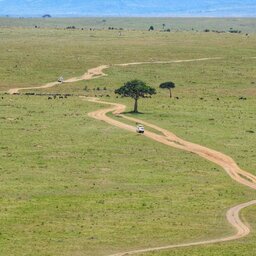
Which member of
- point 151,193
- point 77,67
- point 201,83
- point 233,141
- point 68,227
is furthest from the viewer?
point 77,67

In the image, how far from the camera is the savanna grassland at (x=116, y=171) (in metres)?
51.2

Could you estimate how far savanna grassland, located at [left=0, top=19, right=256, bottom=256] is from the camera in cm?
5125

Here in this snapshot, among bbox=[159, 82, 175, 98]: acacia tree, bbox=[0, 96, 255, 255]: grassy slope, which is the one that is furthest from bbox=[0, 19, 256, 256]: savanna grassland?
bbox=[159, 82, 175, 98]: acacia tree

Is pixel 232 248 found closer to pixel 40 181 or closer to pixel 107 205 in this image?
pixel 107 205

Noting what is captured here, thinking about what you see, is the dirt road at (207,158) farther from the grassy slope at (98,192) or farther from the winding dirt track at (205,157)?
the grassy slope at (98,192)

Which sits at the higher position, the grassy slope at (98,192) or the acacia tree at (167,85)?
the grassy slope at (98,192)

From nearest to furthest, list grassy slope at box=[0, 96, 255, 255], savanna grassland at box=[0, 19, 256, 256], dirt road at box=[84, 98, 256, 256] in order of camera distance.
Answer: grassy slope at box=[0, 96, 255, 255] < savanna grassland at box=[0, 19, 256, 256] < dirt road at box=[84, 98, 256, 256]

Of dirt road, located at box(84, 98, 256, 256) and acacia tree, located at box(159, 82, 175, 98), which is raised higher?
dirt road, located at box(84, 98, 256, 256)

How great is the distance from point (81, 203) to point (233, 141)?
90.0ft

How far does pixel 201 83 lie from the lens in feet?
436

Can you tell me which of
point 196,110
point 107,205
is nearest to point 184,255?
point 107,205

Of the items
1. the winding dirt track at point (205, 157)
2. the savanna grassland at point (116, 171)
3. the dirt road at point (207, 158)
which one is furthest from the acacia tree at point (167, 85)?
the dirt road at point (207, 158)

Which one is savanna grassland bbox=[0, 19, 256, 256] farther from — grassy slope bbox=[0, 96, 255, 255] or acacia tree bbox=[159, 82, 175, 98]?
acacia tree bbox=[159, 82, 175, 98]

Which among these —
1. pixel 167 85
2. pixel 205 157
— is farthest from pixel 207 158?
pixel 167 85
